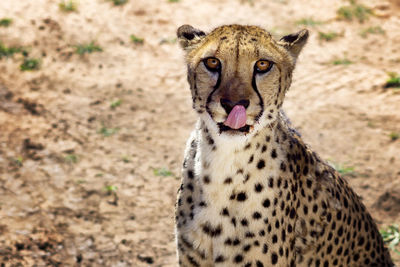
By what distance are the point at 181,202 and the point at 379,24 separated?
624 centimetres

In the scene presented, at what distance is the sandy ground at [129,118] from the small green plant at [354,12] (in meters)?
0.15

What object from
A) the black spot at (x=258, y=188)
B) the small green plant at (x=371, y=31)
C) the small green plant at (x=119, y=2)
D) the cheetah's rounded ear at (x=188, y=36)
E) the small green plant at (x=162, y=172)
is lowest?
the small green plant at (x=162, y=172)

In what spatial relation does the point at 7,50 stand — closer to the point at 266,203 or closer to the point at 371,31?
the point at 266,203

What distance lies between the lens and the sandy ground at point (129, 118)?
3.99 meters

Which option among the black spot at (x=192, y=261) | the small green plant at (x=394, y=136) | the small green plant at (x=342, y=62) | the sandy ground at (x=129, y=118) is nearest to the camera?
the black spot at (x=192, y=261)

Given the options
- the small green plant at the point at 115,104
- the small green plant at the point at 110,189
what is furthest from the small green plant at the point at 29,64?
the small green plant at the point at 110,189

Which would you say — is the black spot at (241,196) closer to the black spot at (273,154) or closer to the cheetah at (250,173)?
the cheetah at (250,173)

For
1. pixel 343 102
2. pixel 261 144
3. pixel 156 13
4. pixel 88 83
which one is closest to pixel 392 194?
pixel 343 102

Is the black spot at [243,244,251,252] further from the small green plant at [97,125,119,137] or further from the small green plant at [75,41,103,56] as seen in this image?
the small green plant at [75,41,103,56]

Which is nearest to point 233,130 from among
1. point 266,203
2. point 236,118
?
point 236,118

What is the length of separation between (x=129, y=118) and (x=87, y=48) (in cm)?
160

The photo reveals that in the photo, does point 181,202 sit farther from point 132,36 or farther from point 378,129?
point 132,36

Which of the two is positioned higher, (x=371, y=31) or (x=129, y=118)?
(x=371, y=31)

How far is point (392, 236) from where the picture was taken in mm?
3906
